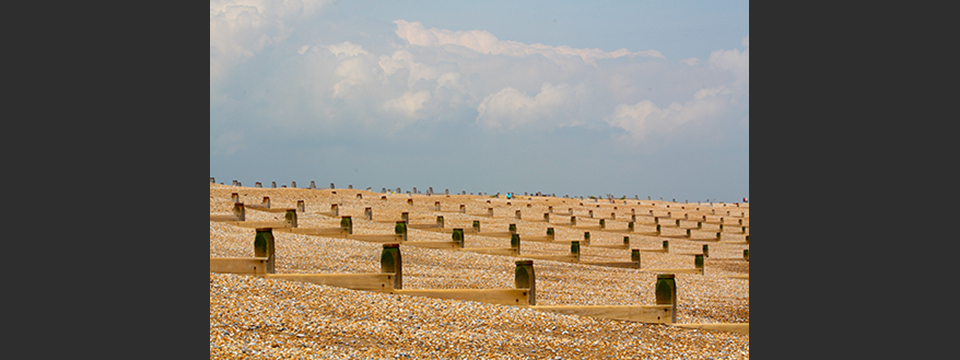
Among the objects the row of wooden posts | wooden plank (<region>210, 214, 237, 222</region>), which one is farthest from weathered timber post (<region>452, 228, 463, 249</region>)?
the row of wooden posts

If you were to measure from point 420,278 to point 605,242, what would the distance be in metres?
13.7

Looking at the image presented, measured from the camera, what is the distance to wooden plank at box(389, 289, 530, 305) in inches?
344

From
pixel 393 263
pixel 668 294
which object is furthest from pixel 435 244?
pixel 668 294

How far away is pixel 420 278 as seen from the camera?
11.9 m

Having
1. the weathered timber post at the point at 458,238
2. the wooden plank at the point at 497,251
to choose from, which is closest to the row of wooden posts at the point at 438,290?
the wooden plank at the point at 497,251

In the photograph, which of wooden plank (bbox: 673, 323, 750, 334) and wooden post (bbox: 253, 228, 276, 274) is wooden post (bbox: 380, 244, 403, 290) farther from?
wooden plank (bbox: 673, 323, 750, 334)

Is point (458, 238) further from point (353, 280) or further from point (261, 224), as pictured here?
point (353, 280)

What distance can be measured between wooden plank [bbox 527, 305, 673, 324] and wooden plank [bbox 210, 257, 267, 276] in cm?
351

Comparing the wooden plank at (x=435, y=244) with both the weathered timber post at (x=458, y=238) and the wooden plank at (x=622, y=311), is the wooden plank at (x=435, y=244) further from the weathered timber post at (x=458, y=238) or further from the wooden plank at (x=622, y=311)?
the wooden plank at (x=622, y=311)

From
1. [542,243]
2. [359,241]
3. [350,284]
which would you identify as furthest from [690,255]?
[350,284]

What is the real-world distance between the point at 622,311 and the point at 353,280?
3.43 metres

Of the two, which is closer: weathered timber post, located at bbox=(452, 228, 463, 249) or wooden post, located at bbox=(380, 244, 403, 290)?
wooden post, located at bbox=(380, 244, 403, 290)

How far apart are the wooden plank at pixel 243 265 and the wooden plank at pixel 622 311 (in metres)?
3.51

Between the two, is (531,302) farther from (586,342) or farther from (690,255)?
(690,255)
